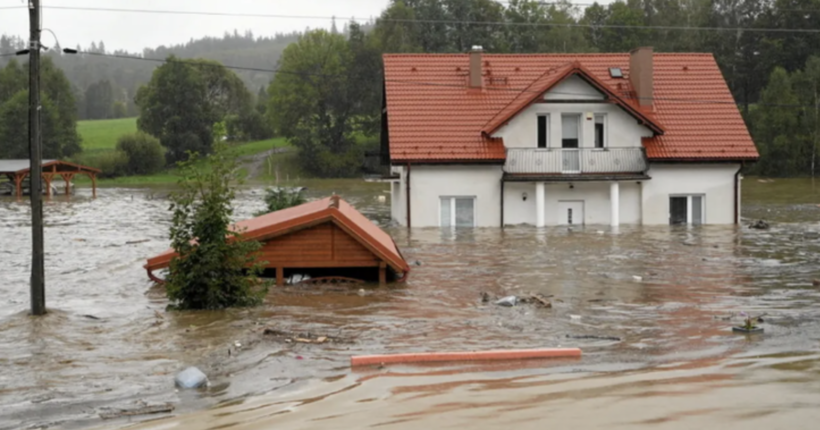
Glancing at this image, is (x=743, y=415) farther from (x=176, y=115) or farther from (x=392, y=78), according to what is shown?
(x=176, y=115)

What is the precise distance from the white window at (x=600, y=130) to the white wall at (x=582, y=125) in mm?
118

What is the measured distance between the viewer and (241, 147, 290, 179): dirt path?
91.3 m

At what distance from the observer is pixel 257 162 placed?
316 feet

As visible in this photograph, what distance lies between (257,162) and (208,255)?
262 ft

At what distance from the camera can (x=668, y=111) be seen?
40219mm

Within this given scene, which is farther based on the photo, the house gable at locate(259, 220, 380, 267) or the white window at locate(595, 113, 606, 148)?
the white window at locate(595, 113, 606, 148)

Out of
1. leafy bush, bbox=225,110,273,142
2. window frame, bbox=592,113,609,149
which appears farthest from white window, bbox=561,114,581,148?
leafy bush, bbox=225,110,273,142

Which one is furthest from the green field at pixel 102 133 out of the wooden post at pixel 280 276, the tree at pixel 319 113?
the wooden post at pixel 280 276

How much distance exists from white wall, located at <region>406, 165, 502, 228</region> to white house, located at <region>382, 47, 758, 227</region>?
0.12 ft

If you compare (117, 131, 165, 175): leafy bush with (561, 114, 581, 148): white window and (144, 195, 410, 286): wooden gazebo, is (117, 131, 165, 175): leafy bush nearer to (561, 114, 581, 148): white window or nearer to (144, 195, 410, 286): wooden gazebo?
(561, 114, 581, 148): white window

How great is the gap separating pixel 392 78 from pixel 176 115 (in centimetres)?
6277

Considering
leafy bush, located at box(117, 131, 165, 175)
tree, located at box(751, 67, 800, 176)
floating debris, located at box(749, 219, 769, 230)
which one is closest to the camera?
floating debris, located at box(749, 219, 769, 230)

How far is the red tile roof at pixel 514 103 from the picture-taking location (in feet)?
124

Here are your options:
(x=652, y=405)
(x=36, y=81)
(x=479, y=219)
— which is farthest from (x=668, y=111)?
(x=652, y=405)
